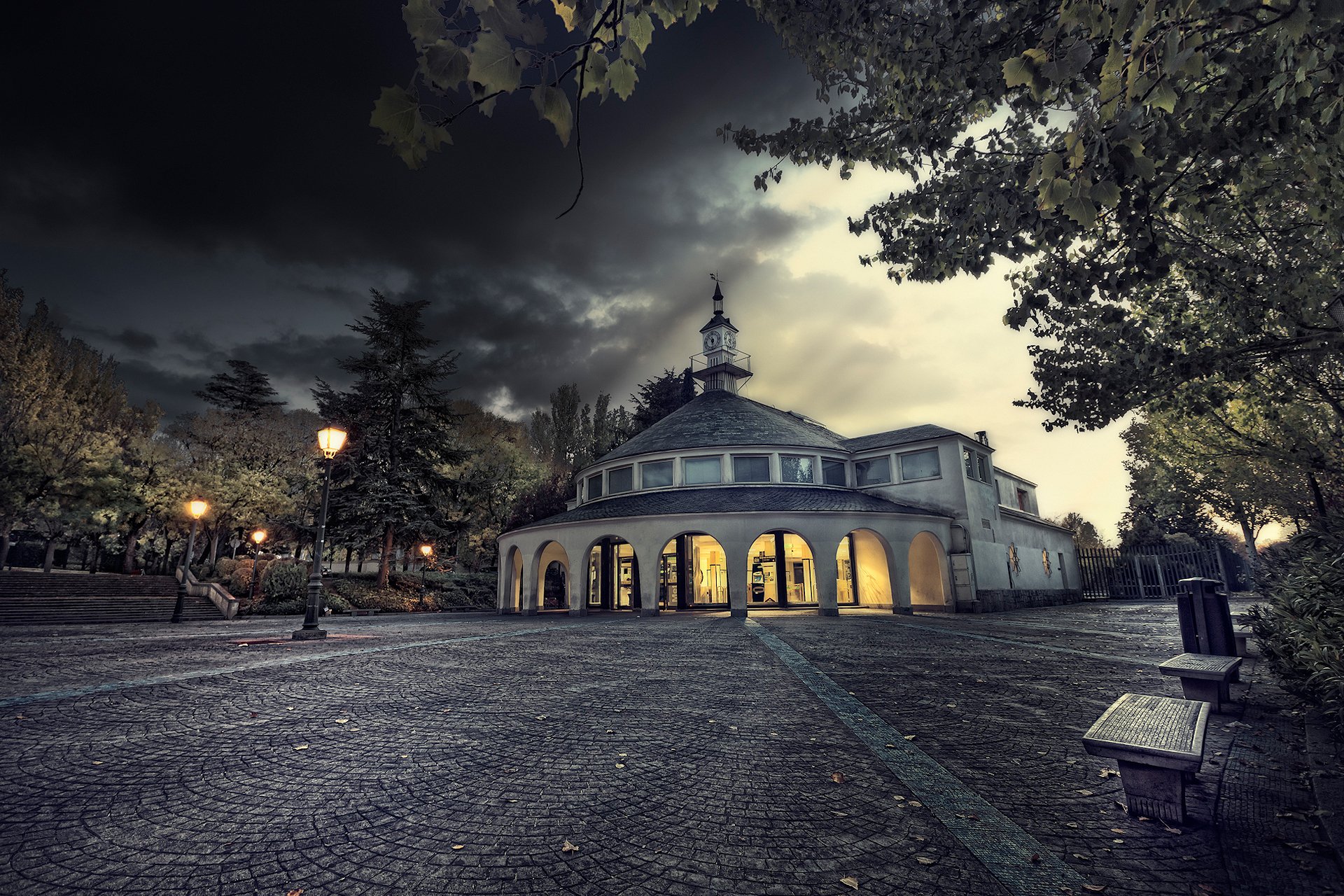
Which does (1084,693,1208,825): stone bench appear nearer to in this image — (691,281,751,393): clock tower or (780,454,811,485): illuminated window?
(780,454,811,485): illuminated window

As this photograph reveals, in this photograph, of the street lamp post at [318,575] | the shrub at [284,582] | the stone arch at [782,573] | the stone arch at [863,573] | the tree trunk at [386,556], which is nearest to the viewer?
the street lamp post at [318,575]

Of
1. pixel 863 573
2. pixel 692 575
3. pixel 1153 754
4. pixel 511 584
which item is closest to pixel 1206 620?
pixel 1153 754

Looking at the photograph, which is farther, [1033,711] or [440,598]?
[440,598]

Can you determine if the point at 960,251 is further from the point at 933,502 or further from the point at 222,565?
the point at 222,565

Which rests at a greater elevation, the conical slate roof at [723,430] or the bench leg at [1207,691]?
the conical slate roof at [723,430]

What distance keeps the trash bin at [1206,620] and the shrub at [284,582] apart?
93.9 feet

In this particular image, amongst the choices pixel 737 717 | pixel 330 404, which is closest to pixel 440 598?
pixel 330 404

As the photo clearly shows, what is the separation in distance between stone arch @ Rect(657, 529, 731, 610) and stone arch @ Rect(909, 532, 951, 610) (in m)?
9.04

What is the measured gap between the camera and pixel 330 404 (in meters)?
31.7

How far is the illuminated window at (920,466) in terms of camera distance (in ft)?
80.6

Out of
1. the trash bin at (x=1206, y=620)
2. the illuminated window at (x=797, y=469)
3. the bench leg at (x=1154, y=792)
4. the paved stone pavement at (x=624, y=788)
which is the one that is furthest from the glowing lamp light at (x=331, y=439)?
the illuminated window at (x=797, y=469)

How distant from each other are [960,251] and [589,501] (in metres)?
25.5

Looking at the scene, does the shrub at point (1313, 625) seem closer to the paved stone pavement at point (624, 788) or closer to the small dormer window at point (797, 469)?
the paved stone pavement at point (624, 788)

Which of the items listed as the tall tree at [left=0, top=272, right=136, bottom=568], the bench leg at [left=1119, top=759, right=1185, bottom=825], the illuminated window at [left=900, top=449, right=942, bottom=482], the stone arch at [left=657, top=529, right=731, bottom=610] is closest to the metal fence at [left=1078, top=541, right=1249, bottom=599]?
the illuminated window at [left=900, top=449, right=942, bottom=482]
